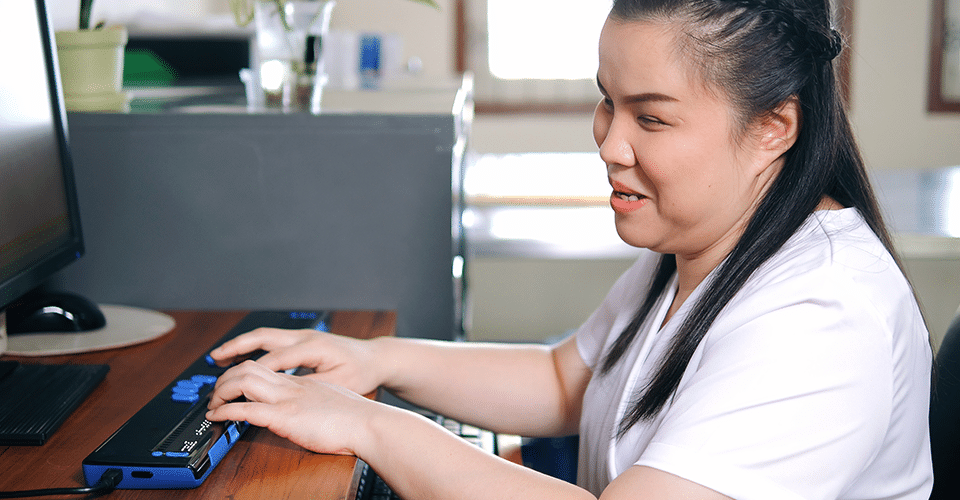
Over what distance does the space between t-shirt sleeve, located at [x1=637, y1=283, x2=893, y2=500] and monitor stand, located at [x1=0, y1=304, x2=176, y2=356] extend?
0.64 metres

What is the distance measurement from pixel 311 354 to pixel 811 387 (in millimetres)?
491

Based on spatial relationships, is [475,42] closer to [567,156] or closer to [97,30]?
[567,156]

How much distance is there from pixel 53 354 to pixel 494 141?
163 inches

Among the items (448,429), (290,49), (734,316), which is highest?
(290,49)

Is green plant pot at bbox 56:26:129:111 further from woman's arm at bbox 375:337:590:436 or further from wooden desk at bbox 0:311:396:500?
woman's arm at bbox 375:337:590:436

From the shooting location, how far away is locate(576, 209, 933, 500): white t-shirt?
61cm

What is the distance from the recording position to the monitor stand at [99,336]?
3.00ft

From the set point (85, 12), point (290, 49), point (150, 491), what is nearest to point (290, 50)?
point (290, 49)

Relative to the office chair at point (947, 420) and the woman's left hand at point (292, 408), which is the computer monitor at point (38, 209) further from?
the office chair at point (947, 420)

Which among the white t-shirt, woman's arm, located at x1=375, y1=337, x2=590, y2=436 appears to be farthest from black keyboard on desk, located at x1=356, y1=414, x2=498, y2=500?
the white t-shirt

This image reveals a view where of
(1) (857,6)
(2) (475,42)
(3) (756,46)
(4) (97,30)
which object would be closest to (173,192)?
(4) (97,30)

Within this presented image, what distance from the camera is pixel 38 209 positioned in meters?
0.88

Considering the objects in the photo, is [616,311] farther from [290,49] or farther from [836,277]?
[290,49]

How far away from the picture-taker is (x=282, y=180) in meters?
1.12
